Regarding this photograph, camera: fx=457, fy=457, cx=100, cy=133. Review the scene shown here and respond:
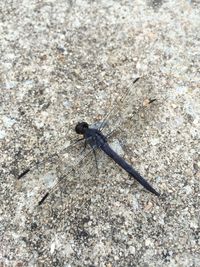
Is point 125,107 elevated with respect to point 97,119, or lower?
elevated

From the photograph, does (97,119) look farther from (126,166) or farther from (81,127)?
(126,166)

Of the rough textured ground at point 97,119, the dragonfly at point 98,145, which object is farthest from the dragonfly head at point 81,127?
the rough textured ground at point 97,119

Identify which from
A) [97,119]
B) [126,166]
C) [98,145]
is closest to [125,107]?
[97,119]

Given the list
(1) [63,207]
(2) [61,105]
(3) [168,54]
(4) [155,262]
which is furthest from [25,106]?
(4) [155,262]

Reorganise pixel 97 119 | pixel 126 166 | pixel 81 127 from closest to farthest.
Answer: pixel 126 166 → pixel 81 127 → pixel 97 119

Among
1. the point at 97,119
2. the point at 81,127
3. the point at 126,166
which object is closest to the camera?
the point at 126,166

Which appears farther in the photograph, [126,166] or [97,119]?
[97,119]

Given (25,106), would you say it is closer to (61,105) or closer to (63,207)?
(61,105)

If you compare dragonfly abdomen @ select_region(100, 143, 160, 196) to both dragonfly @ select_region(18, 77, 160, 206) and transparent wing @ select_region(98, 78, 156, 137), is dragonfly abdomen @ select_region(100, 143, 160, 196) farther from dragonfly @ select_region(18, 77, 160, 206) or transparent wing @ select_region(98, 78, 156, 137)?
transparent wing @ select_region(98, 78, 156, 137)
